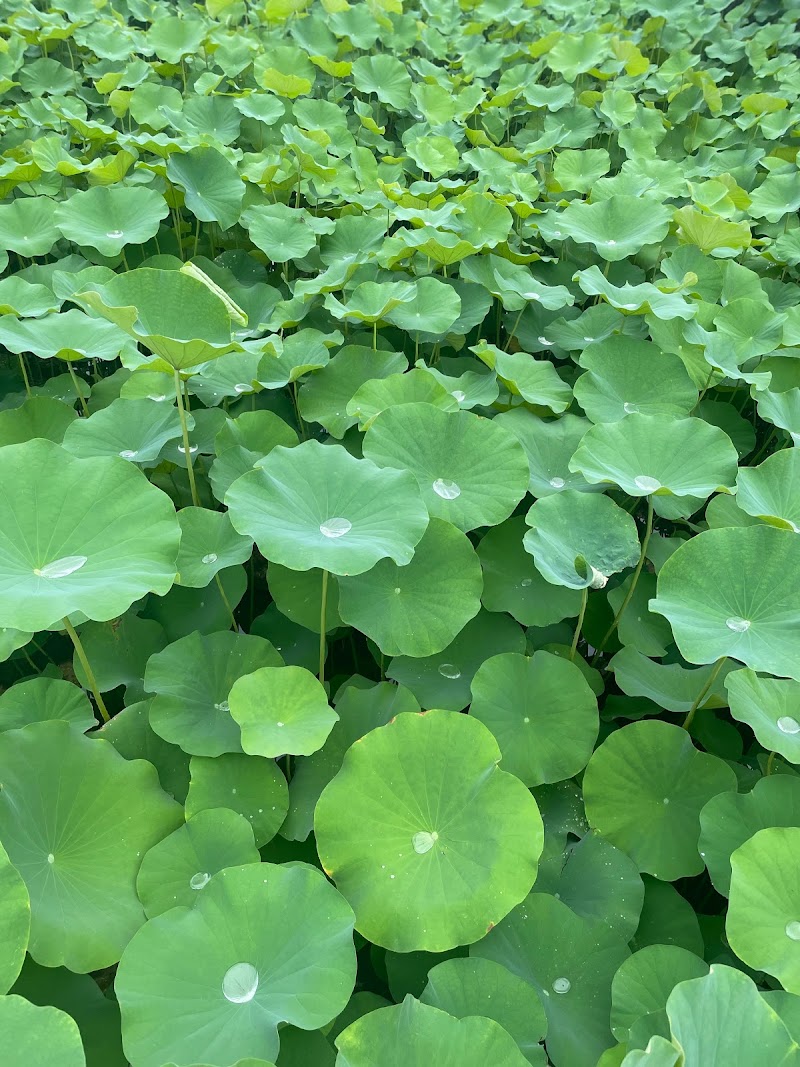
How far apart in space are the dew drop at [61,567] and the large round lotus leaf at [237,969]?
47 centimetres

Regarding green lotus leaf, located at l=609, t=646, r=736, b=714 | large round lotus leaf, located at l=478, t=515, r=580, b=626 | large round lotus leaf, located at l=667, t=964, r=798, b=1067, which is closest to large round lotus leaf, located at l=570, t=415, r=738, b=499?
large round lotus leaf, located at l=478, t=515, r=580, b=626

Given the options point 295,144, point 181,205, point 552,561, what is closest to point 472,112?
point 295,144

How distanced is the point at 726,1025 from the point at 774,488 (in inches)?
34.2

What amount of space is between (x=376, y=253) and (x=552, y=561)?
1217mm

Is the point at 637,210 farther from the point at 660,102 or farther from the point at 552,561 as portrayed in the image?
the point at 660,102

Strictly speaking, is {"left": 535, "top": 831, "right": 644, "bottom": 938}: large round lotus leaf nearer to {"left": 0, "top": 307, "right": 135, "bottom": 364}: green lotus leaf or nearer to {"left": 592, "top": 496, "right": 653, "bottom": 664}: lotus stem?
{"left": 592, "top": 496, "right": 653, "bottom": 664}: lotus stem

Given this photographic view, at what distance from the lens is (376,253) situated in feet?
7.06

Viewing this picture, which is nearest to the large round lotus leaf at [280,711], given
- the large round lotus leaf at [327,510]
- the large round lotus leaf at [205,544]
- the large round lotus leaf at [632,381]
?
the large round lotus leaf at [327,510]

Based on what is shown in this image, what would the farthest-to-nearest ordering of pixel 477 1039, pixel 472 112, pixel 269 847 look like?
pixel 472 112
pixel 269 847
pixel 477 1039

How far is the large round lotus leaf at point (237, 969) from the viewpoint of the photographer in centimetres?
86

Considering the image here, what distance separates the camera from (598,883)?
1135mm

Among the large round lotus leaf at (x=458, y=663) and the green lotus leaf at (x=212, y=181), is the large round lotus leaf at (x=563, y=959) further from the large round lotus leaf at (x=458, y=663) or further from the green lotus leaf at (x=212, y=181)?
the green lotus leaf at (x=212, y=181)

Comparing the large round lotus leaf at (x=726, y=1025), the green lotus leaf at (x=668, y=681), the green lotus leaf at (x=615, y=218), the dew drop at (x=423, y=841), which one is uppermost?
the green lotus leaf at (x=615, y=218)

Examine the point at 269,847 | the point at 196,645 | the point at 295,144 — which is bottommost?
the point at 269,847
